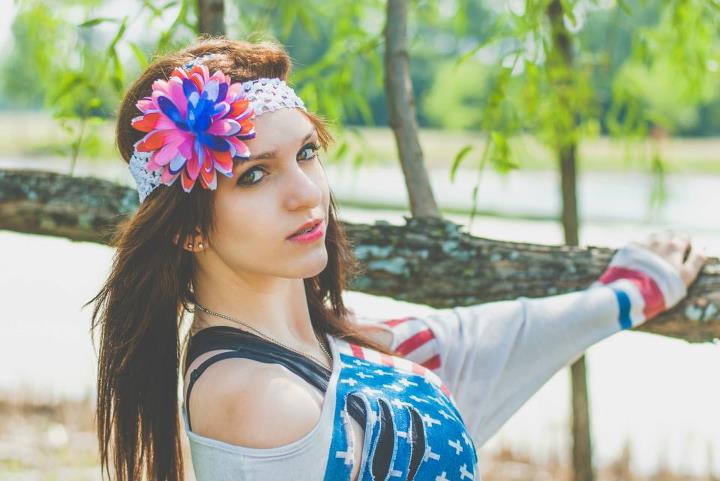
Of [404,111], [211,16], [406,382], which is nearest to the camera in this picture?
[406,382]

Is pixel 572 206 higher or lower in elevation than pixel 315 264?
higher

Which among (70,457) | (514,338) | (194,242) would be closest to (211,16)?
(194,242)

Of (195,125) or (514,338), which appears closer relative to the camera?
(195,125)

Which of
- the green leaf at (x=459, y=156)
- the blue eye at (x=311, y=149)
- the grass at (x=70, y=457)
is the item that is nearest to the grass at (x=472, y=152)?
the green leaf at (x=459, y=156)

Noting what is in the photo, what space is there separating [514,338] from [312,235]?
53 cm

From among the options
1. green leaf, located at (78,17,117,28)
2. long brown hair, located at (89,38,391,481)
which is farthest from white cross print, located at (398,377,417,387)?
green leaf, located at (78,17,117,28)

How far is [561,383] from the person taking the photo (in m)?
4.94

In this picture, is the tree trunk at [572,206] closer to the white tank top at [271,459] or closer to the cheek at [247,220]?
the cheek at [247,220]

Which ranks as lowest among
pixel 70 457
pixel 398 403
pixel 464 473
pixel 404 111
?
pixel 70 457

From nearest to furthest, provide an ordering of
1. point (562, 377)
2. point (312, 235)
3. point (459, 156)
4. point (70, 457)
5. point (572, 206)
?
point (312, 235), point (459, 156), point (572, 206), point (70, 457), point (562, 377)

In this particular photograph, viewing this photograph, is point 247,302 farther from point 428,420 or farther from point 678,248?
point 678,248

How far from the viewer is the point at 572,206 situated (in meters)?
2.56

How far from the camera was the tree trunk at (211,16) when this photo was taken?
1.96 meters

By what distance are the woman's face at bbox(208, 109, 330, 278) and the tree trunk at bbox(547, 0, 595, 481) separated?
4.30 ft
